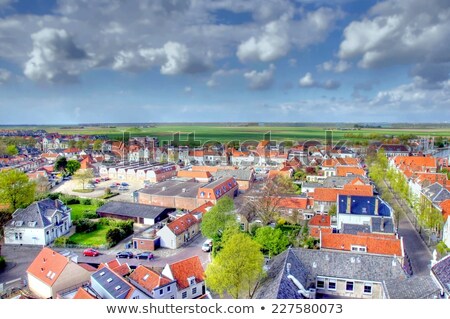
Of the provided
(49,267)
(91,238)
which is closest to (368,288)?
(49,267)

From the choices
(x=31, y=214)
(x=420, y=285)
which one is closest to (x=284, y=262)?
(x=420, y=285)

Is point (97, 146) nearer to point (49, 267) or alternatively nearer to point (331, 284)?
point (49, 267)

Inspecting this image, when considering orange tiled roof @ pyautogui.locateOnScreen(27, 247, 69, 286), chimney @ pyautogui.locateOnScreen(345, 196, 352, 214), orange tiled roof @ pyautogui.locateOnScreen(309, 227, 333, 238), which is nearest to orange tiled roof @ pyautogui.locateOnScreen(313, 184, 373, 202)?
chimney @ pyautogui.locateOnScreen(345, 196, 352, 214)

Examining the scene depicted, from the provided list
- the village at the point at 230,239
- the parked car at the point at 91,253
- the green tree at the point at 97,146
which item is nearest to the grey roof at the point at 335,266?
the village at the point at 230,239

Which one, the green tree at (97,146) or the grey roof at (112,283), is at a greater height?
the green tree at (97,146)

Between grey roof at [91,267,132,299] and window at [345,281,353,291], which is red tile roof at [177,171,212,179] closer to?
grey roof at [91,267,132,299]

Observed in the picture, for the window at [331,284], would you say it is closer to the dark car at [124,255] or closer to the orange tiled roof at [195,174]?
the dark car at [124,255]
